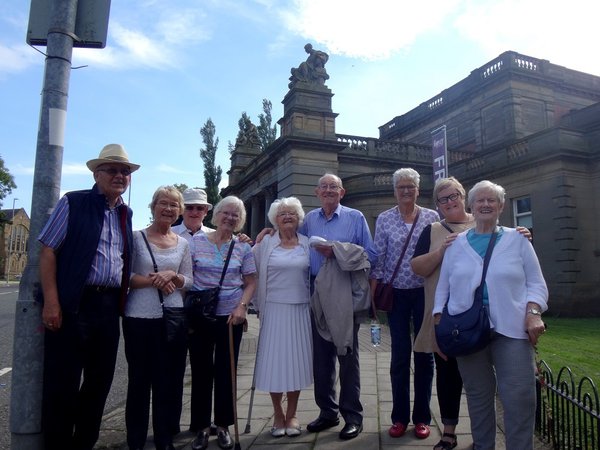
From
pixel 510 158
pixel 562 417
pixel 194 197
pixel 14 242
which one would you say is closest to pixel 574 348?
pixel 562 417

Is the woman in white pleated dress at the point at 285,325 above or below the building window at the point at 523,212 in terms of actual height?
below

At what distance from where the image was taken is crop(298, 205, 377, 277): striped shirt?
14.6 feet

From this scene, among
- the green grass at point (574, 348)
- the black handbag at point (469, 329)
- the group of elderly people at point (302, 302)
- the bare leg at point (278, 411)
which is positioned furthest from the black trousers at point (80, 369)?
the green grass at point (574, 348)

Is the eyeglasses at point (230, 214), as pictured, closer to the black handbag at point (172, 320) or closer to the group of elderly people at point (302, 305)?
the group of elderly people at point (302, 305)

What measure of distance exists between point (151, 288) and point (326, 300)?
4.94ft

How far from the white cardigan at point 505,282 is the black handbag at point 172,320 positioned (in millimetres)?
2146

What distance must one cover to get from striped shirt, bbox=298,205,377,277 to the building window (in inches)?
543

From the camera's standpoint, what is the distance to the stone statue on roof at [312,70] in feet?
58.2

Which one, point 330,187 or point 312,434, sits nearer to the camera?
point 312,434

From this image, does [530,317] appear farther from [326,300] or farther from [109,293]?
[109,293]

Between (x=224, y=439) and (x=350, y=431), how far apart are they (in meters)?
1.10

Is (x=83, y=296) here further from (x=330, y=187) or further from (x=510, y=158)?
(x=510, y=158)

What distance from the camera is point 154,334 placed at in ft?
12.4

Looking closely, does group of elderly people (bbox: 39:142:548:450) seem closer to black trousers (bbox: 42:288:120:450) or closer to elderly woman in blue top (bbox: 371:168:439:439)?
elderly woman in blue top (bbox: 371:168:439:439)
